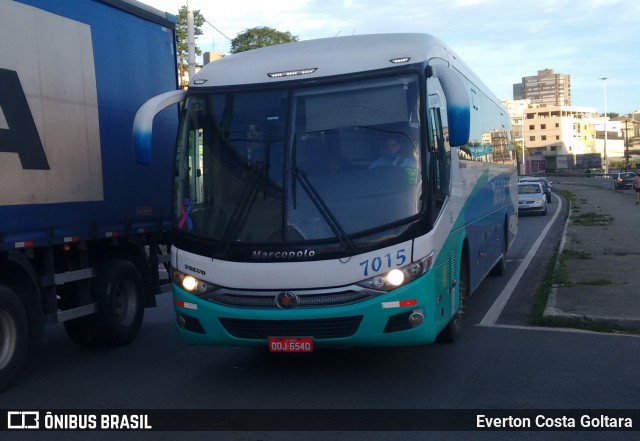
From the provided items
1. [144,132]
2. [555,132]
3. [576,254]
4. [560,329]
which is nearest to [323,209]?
[144,132]

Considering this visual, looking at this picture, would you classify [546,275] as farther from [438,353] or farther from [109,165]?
[109,165]

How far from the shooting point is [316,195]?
6805 mm

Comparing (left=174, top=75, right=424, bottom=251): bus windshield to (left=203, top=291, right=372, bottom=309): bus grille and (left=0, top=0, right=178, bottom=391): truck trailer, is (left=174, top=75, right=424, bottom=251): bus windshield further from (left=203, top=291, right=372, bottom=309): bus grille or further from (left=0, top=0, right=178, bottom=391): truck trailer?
(left=0, top=0, right=178, bottom=391): truck trailer

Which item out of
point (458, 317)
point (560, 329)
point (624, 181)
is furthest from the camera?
point (624, 181)

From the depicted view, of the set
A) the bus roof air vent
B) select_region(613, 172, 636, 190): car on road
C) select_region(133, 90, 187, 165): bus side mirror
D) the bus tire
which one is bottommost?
select_region(613, 172, 636, 190): car on road

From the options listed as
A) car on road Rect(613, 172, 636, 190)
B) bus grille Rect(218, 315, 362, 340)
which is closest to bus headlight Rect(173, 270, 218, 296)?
bus grille Rect(218, 315, 362, 340)

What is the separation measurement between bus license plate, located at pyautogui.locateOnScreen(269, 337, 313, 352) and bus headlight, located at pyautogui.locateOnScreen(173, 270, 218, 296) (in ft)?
2.39

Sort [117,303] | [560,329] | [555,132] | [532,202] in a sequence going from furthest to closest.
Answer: [555,132] < [532,202] < [560,329] < [117,303]

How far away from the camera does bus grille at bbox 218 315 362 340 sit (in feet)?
21.9

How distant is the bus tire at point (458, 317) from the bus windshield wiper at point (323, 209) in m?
1.93

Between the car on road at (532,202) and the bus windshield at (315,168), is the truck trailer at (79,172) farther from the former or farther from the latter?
the car on road at (532,202)

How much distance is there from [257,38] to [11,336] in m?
37.2

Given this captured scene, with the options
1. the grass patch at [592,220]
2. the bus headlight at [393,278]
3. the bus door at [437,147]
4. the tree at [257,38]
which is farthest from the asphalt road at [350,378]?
the tree at [257,38]

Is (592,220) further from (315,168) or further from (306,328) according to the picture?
(306,328)
